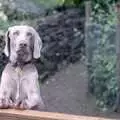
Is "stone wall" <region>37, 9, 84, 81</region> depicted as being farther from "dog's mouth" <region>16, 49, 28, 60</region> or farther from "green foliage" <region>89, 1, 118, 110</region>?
"dog's mouth" <region>16, 49, 28, 60</region>

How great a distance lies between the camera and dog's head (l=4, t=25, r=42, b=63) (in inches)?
49.7

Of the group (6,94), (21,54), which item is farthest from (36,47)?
(6,94)

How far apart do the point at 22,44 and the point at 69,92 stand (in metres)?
0.29

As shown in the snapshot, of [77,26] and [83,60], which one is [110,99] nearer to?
[83,60]

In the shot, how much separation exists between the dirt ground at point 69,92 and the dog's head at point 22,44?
0.16m

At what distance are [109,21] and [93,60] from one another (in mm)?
161

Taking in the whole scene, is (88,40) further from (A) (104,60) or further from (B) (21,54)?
(B) (21,54)

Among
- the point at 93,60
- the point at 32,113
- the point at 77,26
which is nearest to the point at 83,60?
the point at 93,60

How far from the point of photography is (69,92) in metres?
1.42

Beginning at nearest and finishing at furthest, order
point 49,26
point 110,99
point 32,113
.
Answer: point 32,113
point 110,99
point 49,26

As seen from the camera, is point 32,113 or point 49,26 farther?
point 49,26

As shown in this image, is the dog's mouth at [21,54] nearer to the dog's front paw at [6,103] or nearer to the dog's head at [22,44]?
the dog's head at [22,44]

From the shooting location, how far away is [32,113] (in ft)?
4.24

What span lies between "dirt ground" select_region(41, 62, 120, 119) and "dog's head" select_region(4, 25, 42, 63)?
0.52 feet
